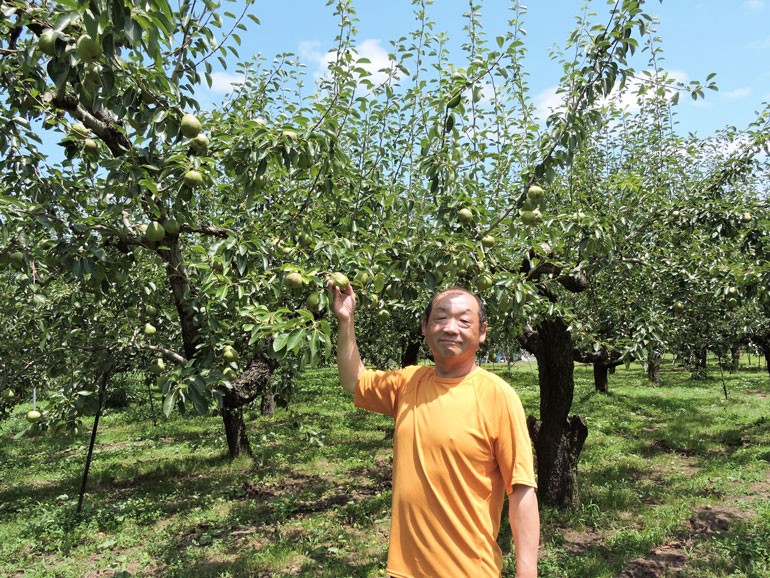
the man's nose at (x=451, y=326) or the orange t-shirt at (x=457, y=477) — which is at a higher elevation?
the man's nose at (x=451, y=326)

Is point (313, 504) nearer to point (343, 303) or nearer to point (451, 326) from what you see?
point (343, 303)

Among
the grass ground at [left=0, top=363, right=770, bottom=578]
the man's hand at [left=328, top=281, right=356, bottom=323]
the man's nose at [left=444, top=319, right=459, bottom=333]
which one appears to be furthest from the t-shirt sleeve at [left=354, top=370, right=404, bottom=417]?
the grass ground at [left=0, top=363, right=770, bottom=578]

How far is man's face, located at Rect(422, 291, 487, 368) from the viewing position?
192 cm

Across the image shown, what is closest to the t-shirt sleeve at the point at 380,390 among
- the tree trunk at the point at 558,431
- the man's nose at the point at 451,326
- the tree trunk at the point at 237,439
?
the man's nose at the point at 451,326

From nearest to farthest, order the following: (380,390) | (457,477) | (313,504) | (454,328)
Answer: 1. (457,477)
2. (454,328)
3. (380,390)
4. (313,504)

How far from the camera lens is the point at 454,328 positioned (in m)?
1.91

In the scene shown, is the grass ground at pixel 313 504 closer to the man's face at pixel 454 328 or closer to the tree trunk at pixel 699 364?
the man's face at pixel 454 328

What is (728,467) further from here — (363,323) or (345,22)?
(345,22)

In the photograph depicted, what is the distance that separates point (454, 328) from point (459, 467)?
18.7 inches

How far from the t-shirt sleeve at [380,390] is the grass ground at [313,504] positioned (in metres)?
2.70

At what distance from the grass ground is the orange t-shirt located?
2.82m

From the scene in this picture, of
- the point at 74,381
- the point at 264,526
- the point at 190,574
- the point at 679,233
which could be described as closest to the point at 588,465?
the point at 679,233

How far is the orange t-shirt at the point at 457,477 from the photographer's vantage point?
1733 mm

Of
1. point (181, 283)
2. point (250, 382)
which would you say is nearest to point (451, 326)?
point (181, 283)
